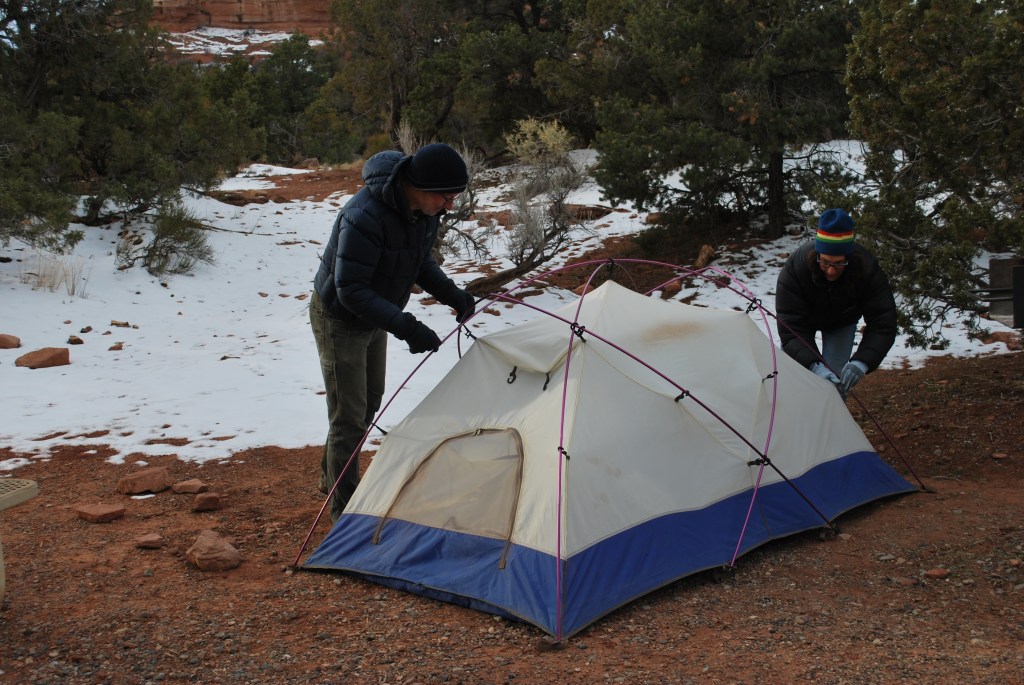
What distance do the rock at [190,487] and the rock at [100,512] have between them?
510mm

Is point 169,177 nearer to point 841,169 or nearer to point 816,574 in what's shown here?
point 841,169

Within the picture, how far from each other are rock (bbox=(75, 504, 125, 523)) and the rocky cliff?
65.9 metres

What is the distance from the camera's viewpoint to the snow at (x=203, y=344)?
7.59 m

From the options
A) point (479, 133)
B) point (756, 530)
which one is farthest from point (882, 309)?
point (479, 133)

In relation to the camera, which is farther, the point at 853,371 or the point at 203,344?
the point at 203,344

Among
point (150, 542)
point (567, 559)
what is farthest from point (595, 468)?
point (150, 542)

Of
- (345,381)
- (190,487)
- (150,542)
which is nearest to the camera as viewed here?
(345,381)

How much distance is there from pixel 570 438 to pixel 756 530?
3.55 feet

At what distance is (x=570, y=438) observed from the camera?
13.4ft

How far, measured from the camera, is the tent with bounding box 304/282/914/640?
389 cm

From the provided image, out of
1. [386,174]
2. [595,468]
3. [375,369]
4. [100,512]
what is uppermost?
[386,174]

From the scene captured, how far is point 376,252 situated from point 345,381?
2.39 feet

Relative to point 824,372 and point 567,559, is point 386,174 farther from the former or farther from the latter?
point 824,372

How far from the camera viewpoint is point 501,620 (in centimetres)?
373
